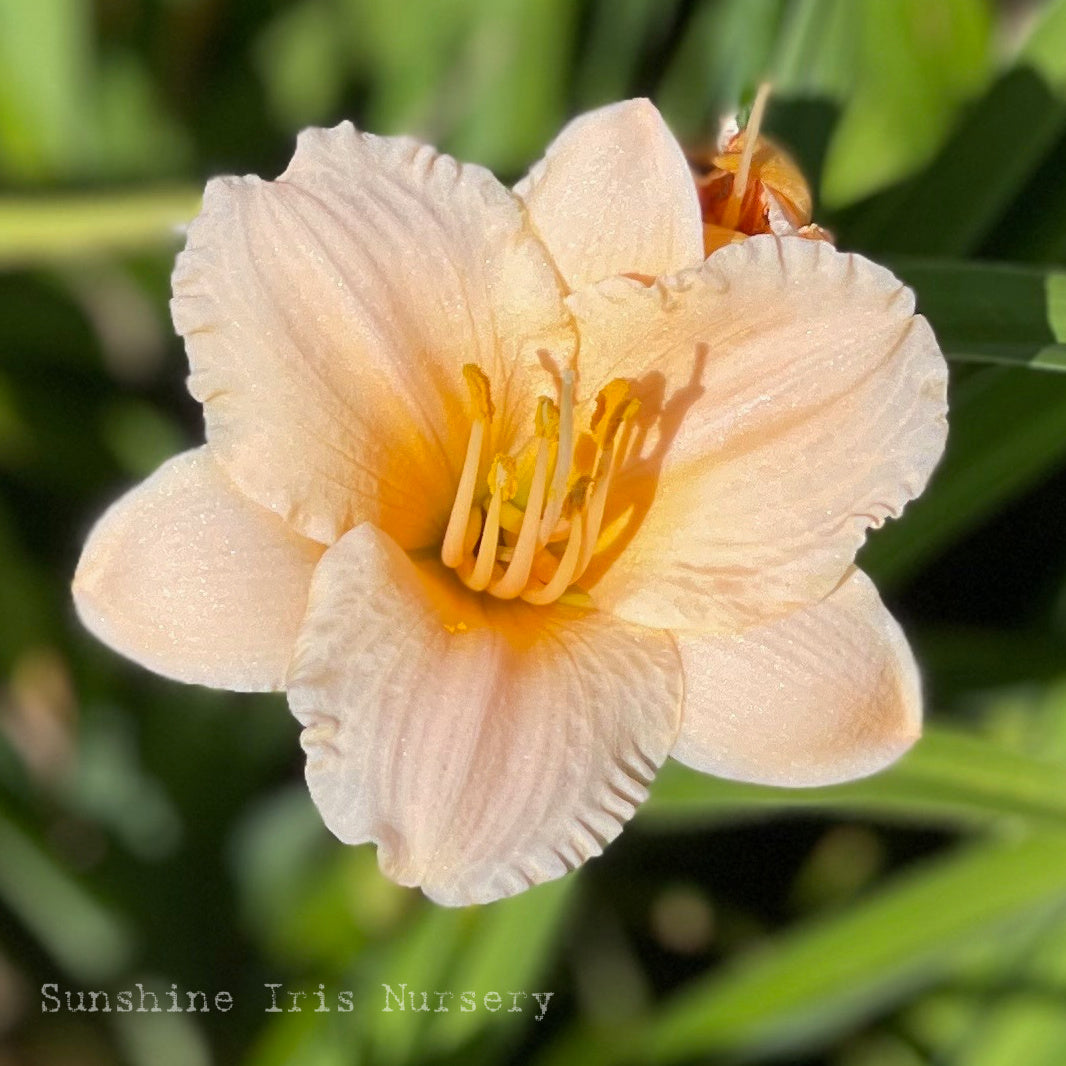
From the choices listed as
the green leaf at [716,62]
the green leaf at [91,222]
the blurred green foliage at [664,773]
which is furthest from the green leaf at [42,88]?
the green leaf at [716,62]

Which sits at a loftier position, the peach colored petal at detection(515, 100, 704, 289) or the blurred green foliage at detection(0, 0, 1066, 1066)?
the peach colored petal at detection(515, 100, 704, 289)

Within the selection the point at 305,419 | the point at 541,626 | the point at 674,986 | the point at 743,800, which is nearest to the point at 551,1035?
the point at 674,986

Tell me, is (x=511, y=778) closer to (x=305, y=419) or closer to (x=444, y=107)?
(x=305, y=419)

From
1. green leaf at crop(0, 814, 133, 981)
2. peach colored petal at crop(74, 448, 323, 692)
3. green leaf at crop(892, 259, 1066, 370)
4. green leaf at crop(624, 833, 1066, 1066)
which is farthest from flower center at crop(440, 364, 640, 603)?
green leaf at crop(0, 814, 133, 981)

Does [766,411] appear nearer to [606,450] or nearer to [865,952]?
[606,450]

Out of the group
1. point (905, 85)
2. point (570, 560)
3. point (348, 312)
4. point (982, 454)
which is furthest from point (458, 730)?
point (905, 85)

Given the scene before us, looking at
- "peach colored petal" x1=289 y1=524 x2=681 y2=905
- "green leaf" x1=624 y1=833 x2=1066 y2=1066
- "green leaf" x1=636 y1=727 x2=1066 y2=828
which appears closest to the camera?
"peach colored petal" x1=289 y1=524 x2=681 y2=905

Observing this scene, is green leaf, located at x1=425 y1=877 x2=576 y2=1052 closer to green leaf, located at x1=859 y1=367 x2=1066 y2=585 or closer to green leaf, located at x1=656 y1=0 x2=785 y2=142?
green leaf, located at x1=859 y1=367 x2=1066 y2=585
